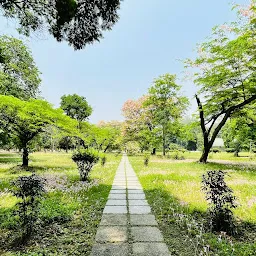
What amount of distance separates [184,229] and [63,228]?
2191 millimetres

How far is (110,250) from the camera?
2.93m

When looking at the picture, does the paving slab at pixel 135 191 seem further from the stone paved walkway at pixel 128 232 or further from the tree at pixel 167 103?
the tree at pixel 167 103

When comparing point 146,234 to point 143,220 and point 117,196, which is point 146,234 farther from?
point 117,196

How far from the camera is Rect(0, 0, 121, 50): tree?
12.5 feet

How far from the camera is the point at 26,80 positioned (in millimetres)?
17812

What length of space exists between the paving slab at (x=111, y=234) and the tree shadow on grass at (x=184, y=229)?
683 mm

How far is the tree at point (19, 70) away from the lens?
54.0 ft

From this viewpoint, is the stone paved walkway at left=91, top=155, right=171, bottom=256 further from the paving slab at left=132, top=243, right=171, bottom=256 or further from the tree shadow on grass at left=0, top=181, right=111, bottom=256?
the tree shadow on grass at left=0, top=181, right=111, bottom=256

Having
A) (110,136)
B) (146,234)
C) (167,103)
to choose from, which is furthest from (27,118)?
(167,103)

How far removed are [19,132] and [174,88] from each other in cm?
2033

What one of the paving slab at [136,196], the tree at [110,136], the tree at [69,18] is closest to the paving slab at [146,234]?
the paving slab at [136,196]

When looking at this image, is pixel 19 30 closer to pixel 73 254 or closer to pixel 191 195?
pixel 73 254

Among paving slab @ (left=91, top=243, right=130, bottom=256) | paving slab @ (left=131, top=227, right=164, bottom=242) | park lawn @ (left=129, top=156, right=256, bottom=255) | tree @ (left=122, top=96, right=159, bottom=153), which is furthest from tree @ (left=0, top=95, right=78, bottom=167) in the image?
tree @ (left=122, top=96, right=159, bottom=153)

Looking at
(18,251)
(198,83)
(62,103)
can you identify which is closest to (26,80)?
(198,83)
